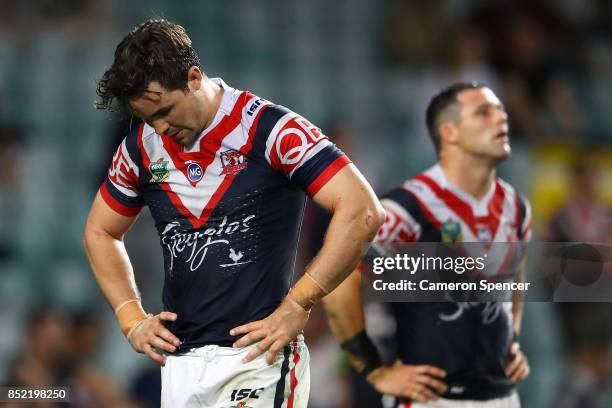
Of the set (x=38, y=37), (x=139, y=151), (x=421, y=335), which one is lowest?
(x=421, y=335)

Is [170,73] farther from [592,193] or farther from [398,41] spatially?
[398,41]

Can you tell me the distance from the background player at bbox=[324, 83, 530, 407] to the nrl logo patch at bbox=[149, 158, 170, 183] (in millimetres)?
1191

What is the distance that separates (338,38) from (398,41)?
24.4 inches

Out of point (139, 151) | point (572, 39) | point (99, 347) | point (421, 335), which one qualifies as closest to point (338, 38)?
point (572, 39)

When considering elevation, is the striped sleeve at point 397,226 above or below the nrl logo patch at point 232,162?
below

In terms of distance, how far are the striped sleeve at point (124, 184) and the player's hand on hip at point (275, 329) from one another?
711mm

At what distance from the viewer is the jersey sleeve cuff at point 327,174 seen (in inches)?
145

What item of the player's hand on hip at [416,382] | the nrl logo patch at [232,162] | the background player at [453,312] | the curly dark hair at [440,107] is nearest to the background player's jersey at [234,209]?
the nrl logo patch at [232,162]

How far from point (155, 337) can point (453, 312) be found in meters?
1.52

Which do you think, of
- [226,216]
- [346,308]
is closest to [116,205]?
[226,216]

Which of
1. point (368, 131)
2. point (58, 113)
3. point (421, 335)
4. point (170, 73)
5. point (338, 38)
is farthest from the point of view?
point (338, 38)

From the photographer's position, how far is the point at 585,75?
1079 centimetres

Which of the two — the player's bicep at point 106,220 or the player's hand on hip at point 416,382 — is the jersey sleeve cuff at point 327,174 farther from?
the player's hand on hip at point 416,382

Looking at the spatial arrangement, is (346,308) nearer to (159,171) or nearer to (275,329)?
(275,329)
